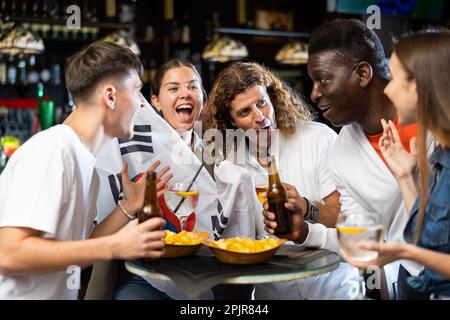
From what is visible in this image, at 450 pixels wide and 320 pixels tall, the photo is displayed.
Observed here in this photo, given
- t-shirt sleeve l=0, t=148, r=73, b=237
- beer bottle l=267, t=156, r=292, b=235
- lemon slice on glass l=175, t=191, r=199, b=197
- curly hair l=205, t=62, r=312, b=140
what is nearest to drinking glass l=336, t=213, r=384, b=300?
beer bottle l=267, t=156, r=292, b=235

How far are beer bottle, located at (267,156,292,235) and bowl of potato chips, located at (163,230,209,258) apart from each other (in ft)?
0.88

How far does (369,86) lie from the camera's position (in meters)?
2.62

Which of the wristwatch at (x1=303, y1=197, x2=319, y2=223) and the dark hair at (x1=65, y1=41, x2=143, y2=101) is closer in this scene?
the dark hair at (x1=65, y1=41, x2=143, y2=101)

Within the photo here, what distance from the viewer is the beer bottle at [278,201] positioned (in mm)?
2287

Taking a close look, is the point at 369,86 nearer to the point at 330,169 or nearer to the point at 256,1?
the point at 330,169

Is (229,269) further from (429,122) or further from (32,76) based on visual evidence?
(32,76)

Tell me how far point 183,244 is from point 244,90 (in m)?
1.06

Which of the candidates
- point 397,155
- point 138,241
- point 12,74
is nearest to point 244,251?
point 138,241

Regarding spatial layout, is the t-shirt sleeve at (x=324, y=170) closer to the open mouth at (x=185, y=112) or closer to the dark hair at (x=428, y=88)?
the open mouth at (x=185, y=112)

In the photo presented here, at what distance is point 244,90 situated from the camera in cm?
299

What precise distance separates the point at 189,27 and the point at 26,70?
2.01 m

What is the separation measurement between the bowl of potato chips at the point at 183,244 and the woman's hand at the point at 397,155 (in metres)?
0.70

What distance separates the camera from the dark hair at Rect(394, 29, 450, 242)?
183 cm

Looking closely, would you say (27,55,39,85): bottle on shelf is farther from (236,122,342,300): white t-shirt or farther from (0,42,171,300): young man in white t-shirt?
(0,42,171,300): young man in white t-shirt
